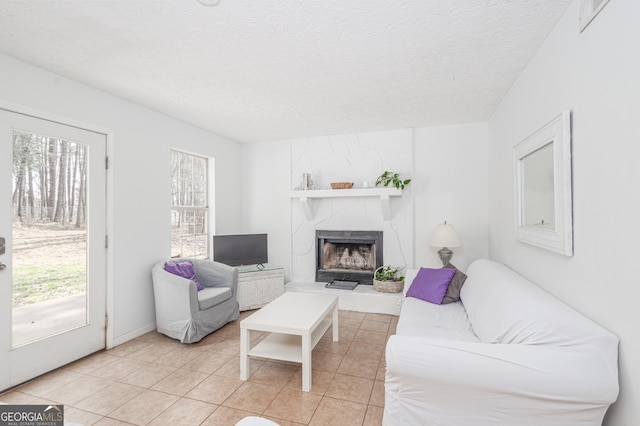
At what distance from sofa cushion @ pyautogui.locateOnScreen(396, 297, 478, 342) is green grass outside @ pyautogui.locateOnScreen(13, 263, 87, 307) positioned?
2.77 m

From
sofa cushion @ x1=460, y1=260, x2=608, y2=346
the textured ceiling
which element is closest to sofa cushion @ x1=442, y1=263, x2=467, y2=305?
sofa cushion @ x1=460, y1=260, x2=608, y2=346

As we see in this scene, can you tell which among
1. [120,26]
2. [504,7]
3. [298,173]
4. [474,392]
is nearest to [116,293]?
[120,26]

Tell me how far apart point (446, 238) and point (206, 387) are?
9.45ft

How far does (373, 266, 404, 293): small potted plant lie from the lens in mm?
3938

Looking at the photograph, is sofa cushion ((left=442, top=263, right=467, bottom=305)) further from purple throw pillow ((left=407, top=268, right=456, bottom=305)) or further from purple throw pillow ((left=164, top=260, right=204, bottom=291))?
purple throw pillow ((left=164, top=260, right=204, bottom=291))

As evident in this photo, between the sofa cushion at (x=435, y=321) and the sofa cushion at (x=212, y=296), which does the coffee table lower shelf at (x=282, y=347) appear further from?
the sofa cushion at (x=212, y=296)

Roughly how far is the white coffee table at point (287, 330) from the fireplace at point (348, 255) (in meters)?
1.58

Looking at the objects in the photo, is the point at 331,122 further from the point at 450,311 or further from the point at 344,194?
the point at 450,311

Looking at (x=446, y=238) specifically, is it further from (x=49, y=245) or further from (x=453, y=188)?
(x=49, y=245)

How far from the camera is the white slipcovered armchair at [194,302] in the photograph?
2963 mm

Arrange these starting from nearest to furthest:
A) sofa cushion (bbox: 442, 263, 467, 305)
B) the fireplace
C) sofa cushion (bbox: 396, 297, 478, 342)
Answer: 1. sofa cushion (bbox: 396, 297, 478, 342)
2. sofa cushion (bbox: 442, 263, 467, 305)
3. the fireplace

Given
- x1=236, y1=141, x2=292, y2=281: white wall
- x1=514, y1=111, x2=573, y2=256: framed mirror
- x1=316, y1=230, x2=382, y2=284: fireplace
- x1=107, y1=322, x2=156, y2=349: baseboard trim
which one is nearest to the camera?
x1=514, y1=111, x2=573, y2=256: framed mirror

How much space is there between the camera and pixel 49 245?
246cm

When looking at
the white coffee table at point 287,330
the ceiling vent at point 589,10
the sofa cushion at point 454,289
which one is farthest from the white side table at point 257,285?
the ceiling vent at point 589,10
